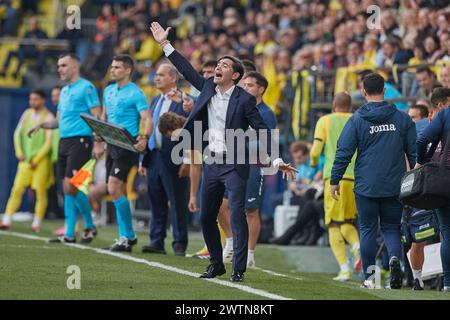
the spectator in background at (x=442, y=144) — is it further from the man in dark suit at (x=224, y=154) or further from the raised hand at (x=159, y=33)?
the raised hand at (x=159, y=33)

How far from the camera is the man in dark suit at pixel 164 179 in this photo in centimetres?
1415

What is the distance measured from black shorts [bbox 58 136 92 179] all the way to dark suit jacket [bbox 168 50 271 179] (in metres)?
4.18

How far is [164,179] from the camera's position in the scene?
14156 millimetres

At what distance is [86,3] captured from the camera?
3111 cm

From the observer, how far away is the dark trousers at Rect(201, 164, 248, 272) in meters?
10.8

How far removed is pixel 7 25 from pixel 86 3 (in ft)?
8.38

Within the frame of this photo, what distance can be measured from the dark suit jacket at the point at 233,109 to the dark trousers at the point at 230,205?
0.11m

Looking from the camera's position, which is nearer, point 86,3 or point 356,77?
point 356,77

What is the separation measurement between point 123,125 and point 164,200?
101 centimetres

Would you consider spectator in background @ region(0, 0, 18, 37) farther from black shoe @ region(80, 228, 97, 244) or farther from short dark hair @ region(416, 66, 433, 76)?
short dark hair @ region(416, 66, 433, 76)

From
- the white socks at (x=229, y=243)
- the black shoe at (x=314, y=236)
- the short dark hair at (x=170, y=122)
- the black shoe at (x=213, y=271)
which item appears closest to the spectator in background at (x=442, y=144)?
the black shoe at (x=213, y=271)
